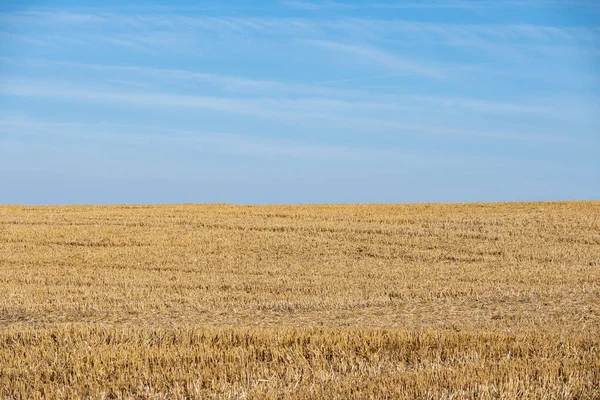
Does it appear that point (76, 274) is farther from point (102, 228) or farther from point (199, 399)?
point (199, 399)

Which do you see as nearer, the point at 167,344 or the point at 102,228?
the point at 167,344

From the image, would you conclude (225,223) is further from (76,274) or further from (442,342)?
(442,342)

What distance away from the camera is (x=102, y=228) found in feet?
99.8

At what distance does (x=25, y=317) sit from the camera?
15430 mm

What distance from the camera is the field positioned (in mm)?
7668

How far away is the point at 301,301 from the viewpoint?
17016mm

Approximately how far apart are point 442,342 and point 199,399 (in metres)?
3.75

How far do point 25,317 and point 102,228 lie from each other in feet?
50.1

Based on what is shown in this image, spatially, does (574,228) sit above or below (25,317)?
above

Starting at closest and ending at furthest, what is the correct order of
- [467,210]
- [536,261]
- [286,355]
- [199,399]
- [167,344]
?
[199,399], [286,355], [167,344], [536,261], [467,210]

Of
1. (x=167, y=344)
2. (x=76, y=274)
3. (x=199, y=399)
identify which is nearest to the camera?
(x=199, y=399)

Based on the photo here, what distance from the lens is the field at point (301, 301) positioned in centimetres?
767

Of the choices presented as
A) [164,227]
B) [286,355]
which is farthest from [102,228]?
[286,355]

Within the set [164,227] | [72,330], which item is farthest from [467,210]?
[72,330]
